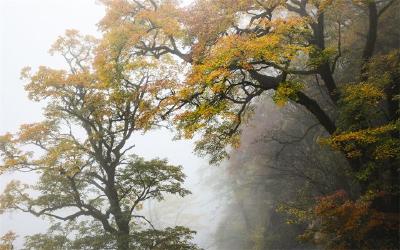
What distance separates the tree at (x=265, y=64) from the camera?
35.6ft

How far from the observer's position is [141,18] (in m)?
13.6

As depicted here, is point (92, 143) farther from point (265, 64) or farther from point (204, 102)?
point (265, 64)

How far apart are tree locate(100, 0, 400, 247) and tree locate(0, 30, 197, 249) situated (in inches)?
Answer: 51.1

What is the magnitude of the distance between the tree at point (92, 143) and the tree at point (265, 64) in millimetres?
1297

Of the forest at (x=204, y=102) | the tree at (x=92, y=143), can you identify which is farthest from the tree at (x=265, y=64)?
the tree at (x=92, y=143)

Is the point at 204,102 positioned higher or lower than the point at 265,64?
lower

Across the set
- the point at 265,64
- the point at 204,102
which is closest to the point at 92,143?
the point at 204,102

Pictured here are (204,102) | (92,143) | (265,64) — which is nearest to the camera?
(204,102)

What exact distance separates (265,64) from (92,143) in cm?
830

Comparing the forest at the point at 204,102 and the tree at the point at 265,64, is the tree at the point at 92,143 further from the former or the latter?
the tree at the point at 265,64

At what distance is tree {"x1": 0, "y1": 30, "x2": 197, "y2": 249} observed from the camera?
44.7ft

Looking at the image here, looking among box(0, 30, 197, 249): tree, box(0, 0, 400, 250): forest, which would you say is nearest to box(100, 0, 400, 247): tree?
box(0, 0, 400, 250): forest

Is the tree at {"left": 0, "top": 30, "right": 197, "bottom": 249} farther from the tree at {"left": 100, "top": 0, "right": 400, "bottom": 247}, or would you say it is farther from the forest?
the tree at {"left": 100, "top": 0, "right": 400, "bottom": 247}

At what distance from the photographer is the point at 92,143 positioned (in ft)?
51.5
